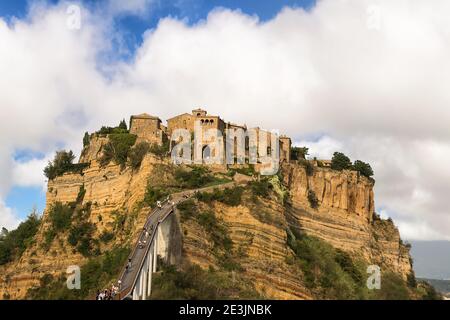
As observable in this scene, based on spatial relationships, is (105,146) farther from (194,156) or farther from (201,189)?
(201,189)

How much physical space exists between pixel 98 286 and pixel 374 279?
73.7 ft

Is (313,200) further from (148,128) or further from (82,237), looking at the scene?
(82,237)

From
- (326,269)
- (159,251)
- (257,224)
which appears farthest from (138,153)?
(159,251)

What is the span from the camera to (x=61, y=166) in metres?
58.2

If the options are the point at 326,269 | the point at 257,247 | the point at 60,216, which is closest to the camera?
the point at 257,247

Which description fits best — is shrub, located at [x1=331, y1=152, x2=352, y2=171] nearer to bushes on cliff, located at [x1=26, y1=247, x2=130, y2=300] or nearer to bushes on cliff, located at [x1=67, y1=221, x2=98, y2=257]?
bushes on cliff, located at [x1=67, y1=221, x2=98, y2=257]

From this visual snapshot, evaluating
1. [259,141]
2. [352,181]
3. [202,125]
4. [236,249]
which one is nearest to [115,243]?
[236,249]

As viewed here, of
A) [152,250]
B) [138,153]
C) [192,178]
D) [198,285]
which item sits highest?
[138,153]

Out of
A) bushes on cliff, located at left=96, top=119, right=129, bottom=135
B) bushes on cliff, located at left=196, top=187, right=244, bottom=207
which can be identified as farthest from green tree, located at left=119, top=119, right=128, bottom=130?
bushes on cliff, located at left=196, top=187, right=244, bottom=207

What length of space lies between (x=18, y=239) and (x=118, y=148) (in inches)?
481

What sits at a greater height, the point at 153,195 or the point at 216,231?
the point at 153,195

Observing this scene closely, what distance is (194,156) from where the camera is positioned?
5441cm

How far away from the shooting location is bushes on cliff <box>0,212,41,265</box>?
55906 millimetres

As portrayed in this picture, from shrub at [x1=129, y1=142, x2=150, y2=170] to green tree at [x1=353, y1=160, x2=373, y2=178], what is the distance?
2237 centimetres
